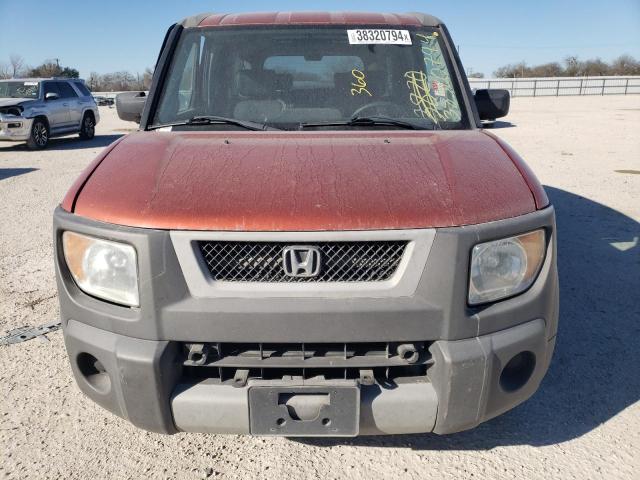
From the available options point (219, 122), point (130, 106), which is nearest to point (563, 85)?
point (130, 106)

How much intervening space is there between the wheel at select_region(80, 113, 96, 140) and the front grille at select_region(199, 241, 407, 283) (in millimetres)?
15218

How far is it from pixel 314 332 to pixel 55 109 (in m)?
14.4

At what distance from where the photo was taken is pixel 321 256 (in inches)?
68.7

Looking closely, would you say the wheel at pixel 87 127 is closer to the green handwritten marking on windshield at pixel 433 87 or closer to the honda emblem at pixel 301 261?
the green handwritten marking on windshield at pixel 433 87

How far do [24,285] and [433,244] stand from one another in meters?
3.78

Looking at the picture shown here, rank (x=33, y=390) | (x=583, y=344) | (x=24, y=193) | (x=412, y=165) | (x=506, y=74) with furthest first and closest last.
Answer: (x=506, y=74), (x=24, y=193), (x=583, y=344), (x=33, y=390), (x=412, y=165)

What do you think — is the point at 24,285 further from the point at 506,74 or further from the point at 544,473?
the point at 506,74

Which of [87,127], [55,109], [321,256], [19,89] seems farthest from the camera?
[87,127]

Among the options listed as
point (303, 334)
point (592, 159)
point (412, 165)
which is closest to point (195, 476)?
point (303, 334)

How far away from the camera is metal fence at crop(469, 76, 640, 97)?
41.6 metres

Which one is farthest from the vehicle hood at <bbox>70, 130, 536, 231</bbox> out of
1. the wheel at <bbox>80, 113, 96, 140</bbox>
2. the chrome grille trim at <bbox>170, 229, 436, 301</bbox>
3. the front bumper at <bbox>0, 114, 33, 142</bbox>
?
the wheel at <bbox>80, 113, 96, 140</bbox>

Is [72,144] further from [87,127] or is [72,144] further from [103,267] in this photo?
[103,267]

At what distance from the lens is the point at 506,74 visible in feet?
208

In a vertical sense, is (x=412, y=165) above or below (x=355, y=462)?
above
